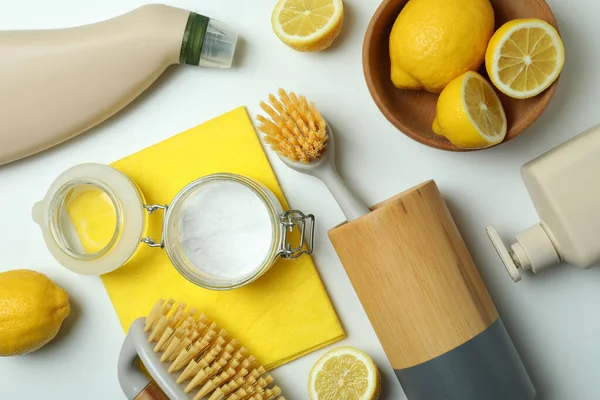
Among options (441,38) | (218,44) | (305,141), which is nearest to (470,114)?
(441,38)

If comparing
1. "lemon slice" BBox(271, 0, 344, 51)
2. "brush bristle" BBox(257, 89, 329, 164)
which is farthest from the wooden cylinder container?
"lemon slice" BBox(271, 0, 344, 51)

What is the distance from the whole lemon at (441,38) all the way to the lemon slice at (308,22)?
0.08m

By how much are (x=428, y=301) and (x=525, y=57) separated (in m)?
0.28

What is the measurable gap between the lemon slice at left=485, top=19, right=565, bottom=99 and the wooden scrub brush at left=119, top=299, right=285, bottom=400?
0.45 meters

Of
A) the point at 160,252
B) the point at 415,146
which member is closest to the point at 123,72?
the point at 160,252

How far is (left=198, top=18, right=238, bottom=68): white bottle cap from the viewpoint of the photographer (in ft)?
2.76

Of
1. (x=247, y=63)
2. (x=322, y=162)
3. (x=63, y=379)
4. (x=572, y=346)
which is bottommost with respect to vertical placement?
(x=572, y=346)

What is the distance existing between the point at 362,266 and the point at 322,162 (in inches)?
5.6

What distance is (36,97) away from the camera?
0.86m

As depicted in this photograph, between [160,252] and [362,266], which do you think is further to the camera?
[160,252]

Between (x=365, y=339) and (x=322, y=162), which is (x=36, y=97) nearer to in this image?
(x=322, y=162)

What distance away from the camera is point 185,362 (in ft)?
2.62

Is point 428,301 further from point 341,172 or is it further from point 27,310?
point 27,310

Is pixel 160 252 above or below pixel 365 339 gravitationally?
above
